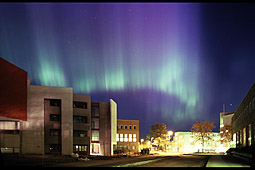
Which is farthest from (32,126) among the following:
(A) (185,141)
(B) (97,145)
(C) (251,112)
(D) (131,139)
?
(A) (185,141)

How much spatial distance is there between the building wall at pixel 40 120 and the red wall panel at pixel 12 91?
983 cm

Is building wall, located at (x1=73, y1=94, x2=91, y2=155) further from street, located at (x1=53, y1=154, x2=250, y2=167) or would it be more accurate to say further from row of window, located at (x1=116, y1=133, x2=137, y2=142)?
row of window, located at (x1=116, y1=133, x2=137, y2=142)

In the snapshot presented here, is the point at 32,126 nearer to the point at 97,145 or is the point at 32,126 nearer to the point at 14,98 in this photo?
the point at 14,98

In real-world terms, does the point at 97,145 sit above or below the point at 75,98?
below

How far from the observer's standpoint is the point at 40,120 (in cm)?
5050

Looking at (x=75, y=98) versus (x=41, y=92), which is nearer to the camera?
(x=41, y=92)

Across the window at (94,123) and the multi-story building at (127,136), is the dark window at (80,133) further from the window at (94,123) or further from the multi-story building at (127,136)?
the multi-story building at (127,136)

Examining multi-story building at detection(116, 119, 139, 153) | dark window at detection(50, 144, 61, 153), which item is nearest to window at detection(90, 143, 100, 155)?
dark window at detection(50, 144, 61, 153)

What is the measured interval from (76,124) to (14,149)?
48.6 ft

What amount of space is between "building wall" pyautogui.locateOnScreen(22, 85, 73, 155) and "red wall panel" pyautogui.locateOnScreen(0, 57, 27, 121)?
983 cm

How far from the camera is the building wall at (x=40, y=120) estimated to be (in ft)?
161

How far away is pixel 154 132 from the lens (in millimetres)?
95750

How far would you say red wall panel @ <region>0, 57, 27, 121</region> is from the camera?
34.7m

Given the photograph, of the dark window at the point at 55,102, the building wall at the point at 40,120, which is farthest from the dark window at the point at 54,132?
the dark window at the point at 55,102
